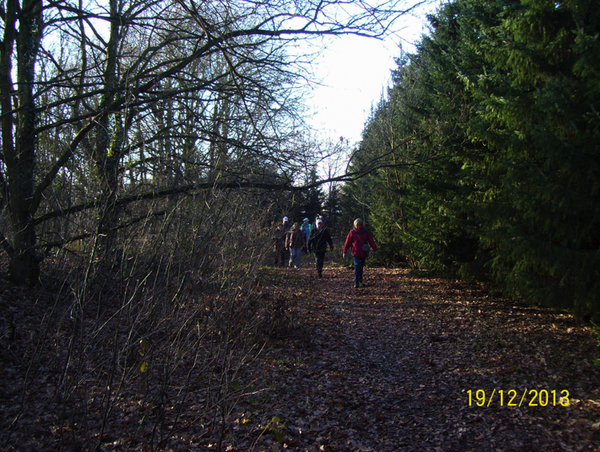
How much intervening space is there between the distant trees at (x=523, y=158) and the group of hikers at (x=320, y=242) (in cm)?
148

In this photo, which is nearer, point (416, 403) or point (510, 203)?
point (416, 403)

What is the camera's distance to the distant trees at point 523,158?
220 inches

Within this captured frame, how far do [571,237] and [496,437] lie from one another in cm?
341

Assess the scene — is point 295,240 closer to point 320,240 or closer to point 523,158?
point 320,240

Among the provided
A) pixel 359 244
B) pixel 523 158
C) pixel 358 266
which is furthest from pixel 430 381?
pixel 358 266

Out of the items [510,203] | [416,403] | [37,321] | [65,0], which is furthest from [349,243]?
[65,0]

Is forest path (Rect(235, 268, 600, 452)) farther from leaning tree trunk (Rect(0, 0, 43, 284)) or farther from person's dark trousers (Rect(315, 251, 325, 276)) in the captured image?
leaning tree trunk (Rect(0, 0, 43, 284))

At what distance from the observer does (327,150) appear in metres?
6.41

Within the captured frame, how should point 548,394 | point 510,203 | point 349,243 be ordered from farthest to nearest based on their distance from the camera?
point 349,243, point 510,203, point 548,394

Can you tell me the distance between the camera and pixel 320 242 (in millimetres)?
12820

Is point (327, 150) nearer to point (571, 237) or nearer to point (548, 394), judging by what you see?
point (571, 237)

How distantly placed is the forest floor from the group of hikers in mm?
2564

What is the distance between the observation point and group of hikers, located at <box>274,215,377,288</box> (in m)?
10.8
